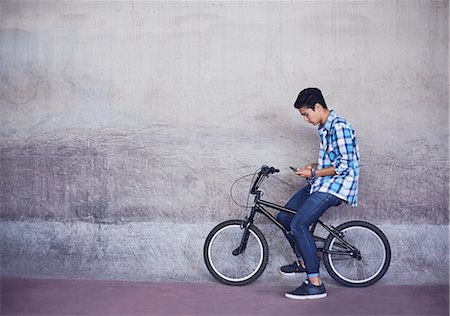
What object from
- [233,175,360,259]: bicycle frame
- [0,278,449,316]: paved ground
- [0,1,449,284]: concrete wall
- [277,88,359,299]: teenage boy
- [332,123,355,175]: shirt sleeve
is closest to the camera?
[0,278,449,316]: paved ground

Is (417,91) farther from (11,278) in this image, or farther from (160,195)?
(11,278)

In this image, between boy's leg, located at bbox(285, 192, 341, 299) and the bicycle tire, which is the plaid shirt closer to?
boy's leg, located at bbox(285, 192, 341, 299)

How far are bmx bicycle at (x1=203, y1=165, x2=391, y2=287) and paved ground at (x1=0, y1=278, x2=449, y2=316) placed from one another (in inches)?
6.1

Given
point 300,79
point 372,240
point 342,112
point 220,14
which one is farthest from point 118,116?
point 372,240

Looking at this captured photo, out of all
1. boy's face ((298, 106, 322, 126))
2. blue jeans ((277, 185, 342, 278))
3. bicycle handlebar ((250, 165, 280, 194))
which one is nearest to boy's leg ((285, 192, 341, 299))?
blue jeans ((277, 185, 342, 278))

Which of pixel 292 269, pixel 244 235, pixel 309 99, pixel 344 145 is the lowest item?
pixel 292 269

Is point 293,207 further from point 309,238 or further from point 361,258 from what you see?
point 361,258

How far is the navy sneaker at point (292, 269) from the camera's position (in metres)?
6.86

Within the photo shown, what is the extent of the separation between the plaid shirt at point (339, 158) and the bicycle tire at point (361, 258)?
0.61 metres

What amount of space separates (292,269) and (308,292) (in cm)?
53

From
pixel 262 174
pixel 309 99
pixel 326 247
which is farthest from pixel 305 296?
pixel 309 99

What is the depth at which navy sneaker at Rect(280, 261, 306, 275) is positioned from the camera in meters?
6.86

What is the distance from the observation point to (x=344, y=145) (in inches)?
246

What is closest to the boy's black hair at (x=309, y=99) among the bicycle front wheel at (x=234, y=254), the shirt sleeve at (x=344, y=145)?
the shirt sleeve at (x=344, y=145)
